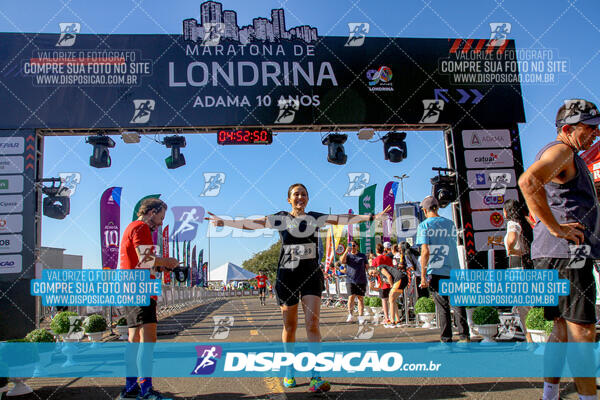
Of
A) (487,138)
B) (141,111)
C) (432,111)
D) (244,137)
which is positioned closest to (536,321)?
(487,138)

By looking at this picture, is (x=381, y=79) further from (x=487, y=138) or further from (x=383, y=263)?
(x=383, y=263)

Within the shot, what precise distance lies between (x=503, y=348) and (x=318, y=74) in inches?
288

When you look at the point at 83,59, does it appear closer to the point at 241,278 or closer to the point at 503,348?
the point at 503,348

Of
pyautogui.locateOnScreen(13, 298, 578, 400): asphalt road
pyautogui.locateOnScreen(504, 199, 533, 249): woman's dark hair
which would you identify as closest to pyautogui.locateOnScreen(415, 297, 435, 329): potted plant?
pyautogui.locateOnScreen(504, 199, 533, 249): woman's dark hair

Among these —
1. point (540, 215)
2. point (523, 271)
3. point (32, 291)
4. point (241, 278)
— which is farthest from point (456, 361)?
point (241, 278)

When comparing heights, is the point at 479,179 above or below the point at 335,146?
below

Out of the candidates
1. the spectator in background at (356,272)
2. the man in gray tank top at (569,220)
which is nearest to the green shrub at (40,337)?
the man in gray tank top at (569,220)

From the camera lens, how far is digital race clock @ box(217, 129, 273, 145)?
10.8 m

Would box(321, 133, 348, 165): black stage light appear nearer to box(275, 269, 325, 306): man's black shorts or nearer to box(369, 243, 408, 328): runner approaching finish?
box(369, 243, 408, 328): runner approaching finish

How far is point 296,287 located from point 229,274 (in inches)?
1720

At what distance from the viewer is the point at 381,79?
438 inches

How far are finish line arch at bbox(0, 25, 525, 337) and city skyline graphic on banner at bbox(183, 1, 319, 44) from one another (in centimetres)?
11

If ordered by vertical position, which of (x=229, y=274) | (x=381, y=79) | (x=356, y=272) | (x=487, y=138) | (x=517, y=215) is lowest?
(x=229, y=274)

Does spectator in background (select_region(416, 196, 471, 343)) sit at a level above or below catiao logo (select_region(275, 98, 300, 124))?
below
